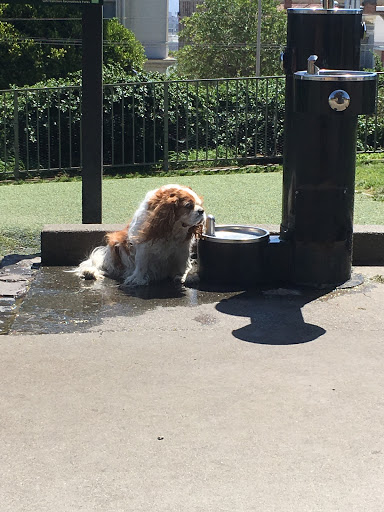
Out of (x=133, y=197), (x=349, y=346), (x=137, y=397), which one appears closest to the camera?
(x=137, y=397)

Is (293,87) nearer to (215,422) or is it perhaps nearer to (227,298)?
(227,298)

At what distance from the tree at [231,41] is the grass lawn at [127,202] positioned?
1743 inches

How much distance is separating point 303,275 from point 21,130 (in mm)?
7142

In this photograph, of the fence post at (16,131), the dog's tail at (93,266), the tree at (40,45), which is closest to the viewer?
the dog's tail at (93,266)

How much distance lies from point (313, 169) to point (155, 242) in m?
1.19

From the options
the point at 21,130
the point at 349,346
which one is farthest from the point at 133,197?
the point at 349,346

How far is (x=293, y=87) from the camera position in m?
6.01

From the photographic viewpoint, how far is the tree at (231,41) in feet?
180

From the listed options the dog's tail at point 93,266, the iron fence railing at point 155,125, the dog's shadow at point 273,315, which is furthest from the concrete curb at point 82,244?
the iron fence railing at point 155,125

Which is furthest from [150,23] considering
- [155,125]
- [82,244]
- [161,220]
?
[161,220]

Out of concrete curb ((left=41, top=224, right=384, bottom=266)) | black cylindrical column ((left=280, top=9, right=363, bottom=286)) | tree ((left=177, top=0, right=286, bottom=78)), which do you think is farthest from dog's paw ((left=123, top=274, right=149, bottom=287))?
tree ((left=177, top=0, right=286, bottom=78))

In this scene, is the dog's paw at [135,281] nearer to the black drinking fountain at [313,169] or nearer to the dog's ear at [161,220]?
the dog's ear at [161,220]

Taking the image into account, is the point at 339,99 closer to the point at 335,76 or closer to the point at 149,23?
the point at 335,76

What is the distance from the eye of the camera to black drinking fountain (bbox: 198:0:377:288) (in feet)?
19.1
